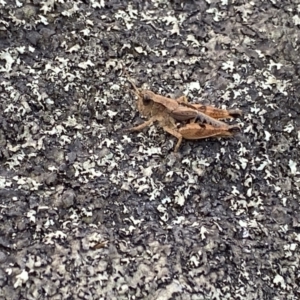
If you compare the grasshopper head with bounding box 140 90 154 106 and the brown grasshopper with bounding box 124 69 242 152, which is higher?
the grasshopper head with bounding box 140 90 154 106

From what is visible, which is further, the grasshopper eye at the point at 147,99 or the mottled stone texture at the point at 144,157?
the grasshopper eye at the point at 147,99

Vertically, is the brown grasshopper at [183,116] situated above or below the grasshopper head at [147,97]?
below

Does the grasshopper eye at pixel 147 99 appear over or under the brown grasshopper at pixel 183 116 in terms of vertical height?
over

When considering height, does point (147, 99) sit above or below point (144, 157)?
above

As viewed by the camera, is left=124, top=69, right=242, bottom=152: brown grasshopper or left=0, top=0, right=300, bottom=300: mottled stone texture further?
left=124, top=69, right=242, bottom=152: brown grasshopper

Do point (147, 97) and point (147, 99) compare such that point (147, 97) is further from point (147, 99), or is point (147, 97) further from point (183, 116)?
point (183, 116)

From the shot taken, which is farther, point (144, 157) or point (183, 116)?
point (183, 116)

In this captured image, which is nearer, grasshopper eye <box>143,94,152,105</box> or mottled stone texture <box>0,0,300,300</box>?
mottled stone texture <box>0,0,300,300</box>

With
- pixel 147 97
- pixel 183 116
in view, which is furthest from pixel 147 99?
pixel 183 116

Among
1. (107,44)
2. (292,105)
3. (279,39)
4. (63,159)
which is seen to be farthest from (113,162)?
(279,39)
